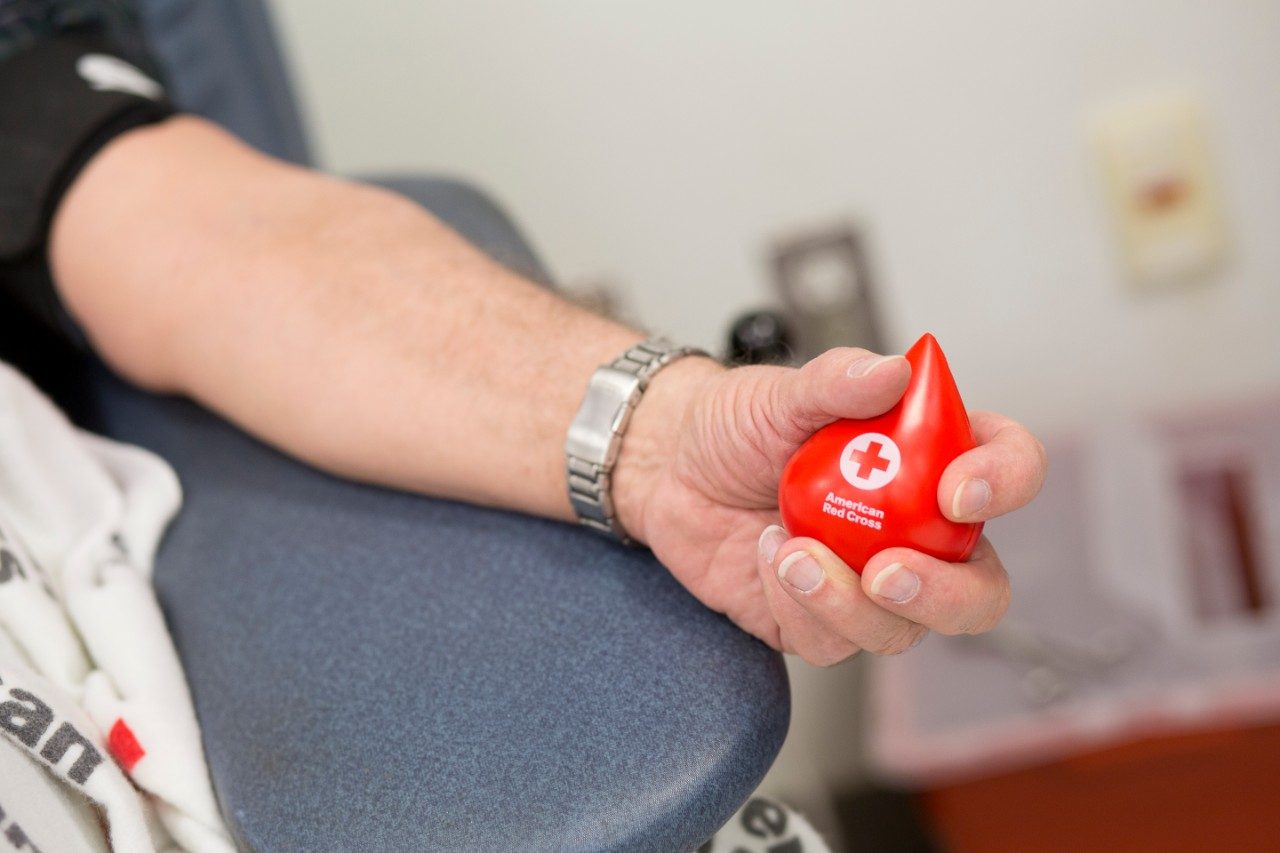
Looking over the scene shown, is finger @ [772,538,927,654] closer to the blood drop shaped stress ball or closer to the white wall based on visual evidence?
the blood drop shaped stress ball

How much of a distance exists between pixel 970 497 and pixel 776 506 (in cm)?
12

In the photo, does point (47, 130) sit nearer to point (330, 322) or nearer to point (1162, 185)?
point (330, 322)

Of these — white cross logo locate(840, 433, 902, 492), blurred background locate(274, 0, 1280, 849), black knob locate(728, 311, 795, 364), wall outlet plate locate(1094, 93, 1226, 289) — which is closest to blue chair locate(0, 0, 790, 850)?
white cross logo locate(840, 433, 902, 492)

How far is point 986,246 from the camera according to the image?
1239 millimetres

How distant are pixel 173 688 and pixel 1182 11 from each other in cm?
107

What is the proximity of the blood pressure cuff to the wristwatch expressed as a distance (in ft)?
1.29

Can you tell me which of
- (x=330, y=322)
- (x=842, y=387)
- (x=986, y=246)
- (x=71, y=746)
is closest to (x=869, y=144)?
(x=986, y=246)

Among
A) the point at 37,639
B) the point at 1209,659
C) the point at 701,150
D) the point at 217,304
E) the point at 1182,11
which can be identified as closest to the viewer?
the point at 37,639

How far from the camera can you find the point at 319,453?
2.13 ft

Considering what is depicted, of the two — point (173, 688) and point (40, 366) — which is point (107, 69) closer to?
point (40, 366)

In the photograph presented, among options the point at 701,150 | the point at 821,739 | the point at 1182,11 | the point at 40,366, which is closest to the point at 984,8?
the point at 1182,11

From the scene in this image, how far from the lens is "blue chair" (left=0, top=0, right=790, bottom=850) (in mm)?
463

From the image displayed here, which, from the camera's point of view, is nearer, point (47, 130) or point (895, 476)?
point (895, 476)

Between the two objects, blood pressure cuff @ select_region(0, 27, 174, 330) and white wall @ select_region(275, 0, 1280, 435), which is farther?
white wall @ select_region(275, 0, 1280, 435)
